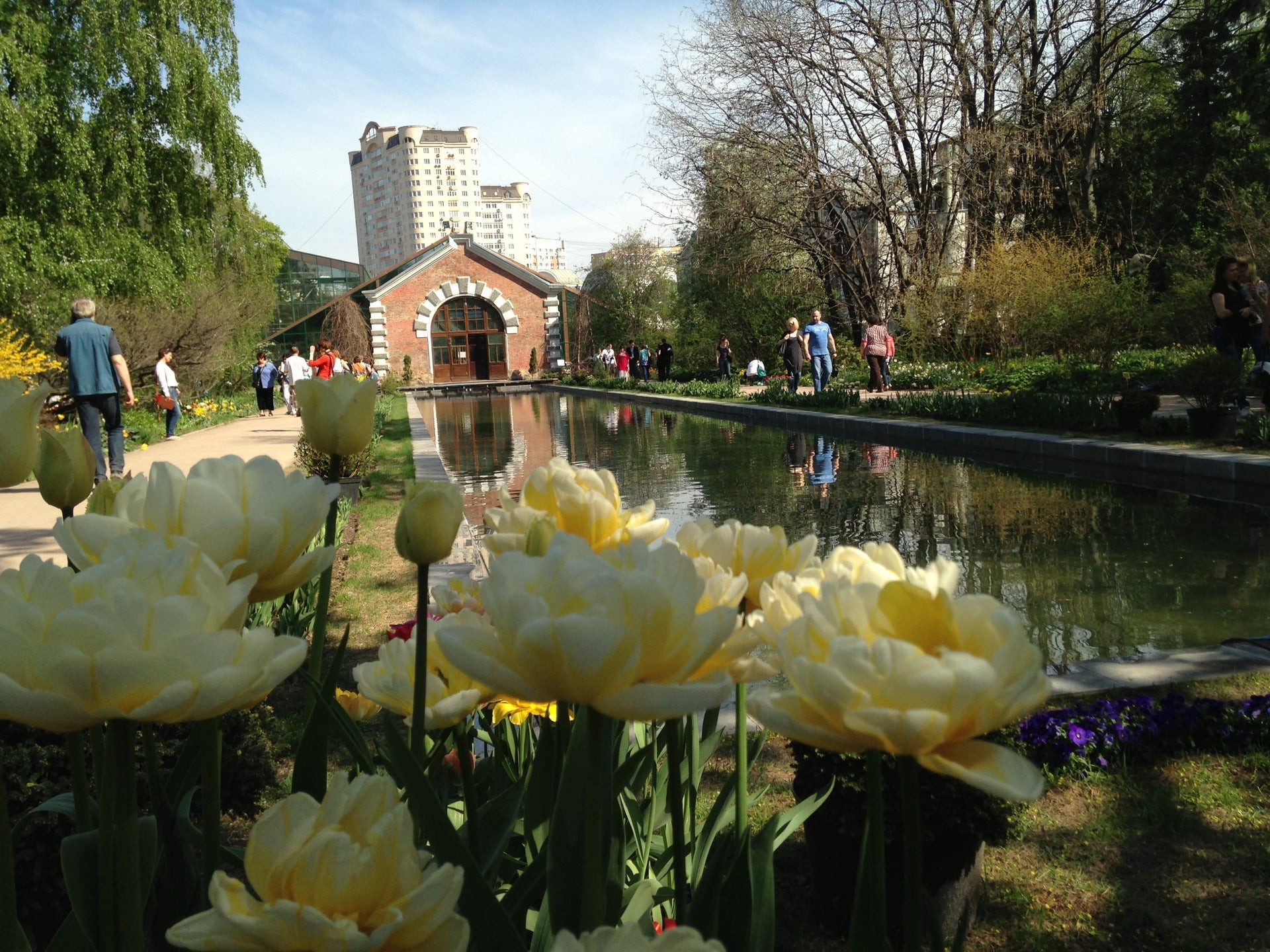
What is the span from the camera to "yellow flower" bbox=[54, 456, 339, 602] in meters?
0.79

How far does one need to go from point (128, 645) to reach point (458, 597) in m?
0.65

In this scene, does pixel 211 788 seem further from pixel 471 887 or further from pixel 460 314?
pixel 460 314

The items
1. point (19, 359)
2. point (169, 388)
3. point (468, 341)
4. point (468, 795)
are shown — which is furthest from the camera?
point (468, 341)

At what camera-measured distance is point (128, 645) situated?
24.1 inches

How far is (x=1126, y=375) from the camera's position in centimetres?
1428

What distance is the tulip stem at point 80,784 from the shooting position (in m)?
0.88

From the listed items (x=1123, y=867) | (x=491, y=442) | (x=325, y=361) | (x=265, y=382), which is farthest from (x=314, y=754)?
(x=265, y=382)

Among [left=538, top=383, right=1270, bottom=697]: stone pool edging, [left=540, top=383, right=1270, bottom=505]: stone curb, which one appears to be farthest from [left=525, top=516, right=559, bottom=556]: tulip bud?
[left=540, top=383, right=1270, bottom=505]: stone curb

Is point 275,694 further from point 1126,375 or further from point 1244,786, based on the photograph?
point 1126,375

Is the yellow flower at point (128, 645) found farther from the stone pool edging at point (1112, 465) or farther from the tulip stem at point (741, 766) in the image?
the stone pool edging at point (1112, 465)

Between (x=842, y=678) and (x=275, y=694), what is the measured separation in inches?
136

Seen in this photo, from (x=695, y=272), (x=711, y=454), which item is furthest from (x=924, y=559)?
(x=695, y=272)

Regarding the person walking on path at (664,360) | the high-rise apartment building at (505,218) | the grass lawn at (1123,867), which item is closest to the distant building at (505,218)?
the high-rise apartment building at (505,218)

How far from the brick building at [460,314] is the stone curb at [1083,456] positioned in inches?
1157
